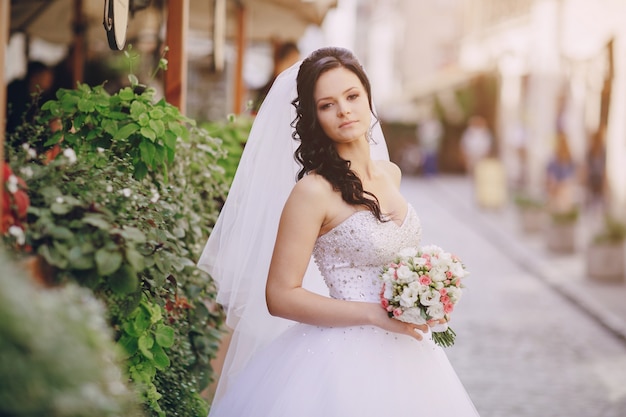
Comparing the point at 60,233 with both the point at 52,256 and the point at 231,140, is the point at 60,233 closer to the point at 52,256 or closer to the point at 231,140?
the point at 52,256

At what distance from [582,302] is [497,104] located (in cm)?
2589

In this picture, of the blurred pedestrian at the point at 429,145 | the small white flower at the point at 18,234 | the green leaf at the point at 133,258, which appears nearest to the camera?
the small white flower at the point at 18,234

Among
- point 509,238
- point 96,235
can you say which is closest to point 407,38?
point 509,238

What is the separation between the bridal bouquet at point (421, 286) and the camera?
3.31 metres

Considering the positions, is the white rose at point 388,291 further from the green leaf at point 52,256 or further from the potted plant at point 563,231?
the potted plant at point 563,231

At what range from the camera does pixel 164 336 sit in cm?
378

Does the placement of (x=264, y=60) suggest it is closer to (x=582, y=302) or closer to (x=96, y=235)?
(x=582, y=302)

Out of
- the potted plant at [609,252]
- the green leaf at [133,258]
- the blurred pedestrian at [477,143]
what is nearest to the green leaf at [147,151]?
the green leaf at [133,258]

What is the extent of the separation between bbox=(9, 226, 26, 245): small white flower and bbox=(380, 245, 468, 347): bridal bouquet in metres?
1.25

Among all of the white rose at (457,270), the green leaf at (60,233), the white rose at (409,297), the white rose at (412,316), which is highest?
the green leaf at (60,233)

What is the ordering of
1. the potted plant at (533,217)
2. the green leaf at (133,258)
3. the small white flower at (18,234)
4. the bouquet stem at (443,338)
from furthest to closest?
the potted plant at (533,217) → the bouquet stem at (443,338) → the green leaf at (133,258) → the small white flower at (18,234)

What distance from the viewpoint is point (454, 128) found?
3688 centimetres

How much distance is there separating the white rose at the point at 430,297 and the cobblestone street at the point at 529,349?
3.64 metres

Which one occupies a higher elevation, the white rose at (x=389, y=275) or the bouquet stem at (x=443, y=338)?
the white rose at (x=389, y=275)
